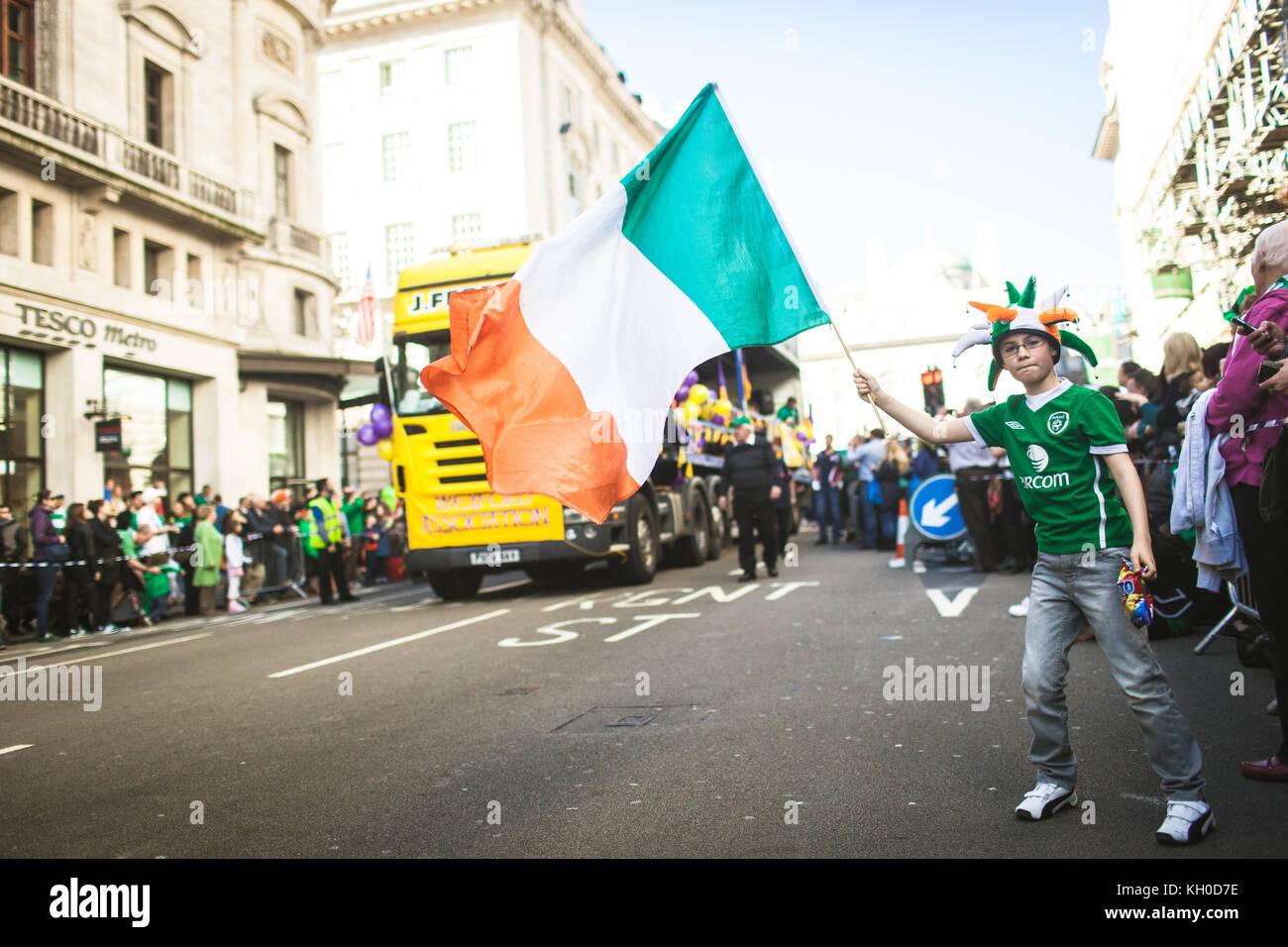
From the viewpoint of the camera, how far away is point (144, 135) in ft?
77.8

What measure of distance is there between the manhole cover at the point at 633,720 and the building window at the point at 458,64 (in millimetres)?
44507

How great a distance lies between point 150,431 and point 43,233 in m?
4.61

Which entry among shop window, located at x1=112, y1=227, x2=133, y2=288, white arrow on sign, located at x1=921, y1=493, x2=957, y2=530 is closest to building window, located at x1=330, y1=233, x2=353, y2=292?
shop window, located at x1=112, y1=227, x2=133, y2=288

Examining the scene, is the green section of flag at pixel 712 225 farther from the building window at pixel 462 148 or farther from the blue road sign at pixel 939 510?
the building window at pixel 462 148

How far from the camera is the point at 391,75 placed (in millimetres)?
47938

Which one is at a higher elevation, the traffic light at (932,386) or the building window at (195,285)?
the building window at (195,285)

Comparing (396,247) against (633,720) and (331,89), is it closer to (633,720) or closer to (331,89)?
(331,89)

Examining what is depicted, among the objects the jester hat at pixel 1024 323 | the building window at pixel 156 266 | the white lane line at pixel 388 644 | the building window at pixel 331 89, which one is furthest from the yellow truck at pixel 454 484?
the building window at pixel 331 89

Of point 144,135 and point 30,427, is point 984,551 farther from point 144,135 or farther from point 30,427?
point 144,135

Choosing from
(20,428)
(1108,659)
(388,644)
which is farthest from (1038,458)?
(20,428)

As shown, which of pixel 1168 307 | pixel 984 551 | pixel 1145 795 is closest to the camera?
pixel 1145 795

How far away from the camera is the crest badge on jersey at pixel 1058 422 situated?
392 cm
